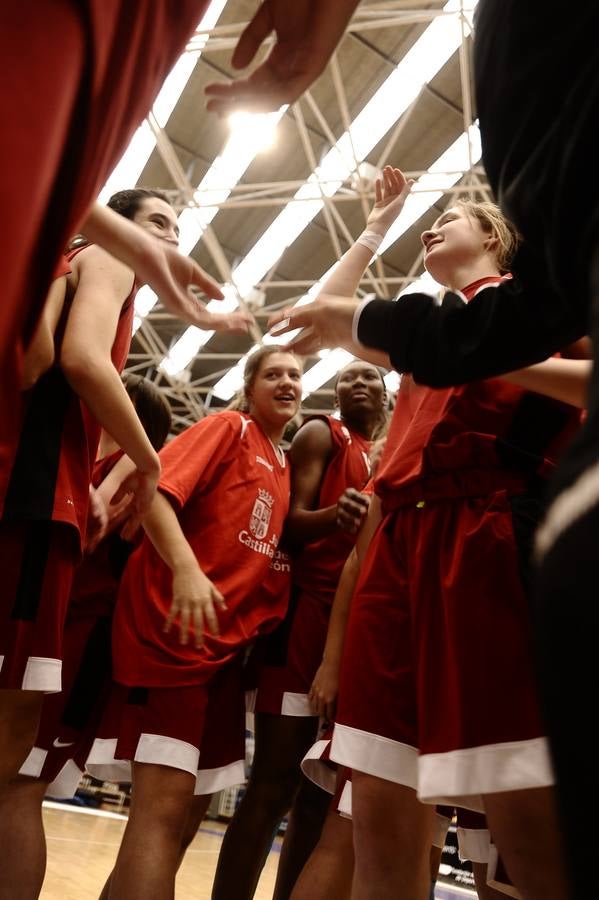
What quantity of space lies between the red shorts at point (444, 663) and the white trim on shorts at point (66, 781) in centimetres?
126

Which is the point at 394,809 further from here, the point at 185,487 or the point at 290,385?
the point at 290,385

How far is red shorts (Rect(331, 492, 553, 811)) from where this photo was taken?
51.6 inches

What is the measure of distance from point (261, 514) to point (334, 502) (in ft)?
1.32

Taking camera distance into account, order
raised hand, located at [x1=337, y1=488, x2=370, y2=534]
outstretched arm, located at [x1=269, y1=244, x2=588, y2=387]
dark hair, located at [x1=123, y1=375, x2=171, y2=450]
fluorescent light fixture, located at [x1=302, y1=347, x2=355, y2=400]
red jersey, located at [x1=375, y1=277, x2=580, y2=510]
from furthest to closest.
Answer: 1. fluorescent light fixture, located at [x1=302, y1=347, x2=355, y2=400]
2. dark hair, located at [x1=123, y1=375, x2=171, y2=450]
3. raised hand, located at [x1=337, y1=488, x2=370, y2=534]
4. red jersey, located at [x1=375, y1=277, x2=580, y2=510]
5. outstretched arm, located at [x1=269, y1=244, x2=588, y2=387]

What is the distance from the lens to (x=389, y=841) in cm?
144

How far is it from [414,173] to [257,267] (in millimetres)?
2911

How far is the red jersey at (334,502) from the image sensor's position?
8.69ft

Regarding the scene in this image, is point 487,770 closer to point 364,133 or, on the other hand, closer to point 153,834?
point 153,834

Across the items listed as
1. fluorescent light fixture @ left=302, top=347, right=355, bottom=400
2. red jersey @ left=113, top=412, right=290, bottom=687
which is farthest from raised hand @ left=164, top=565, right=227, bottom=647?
fluorescent light fixture @ left=302, top=347, right=355, bottom=400

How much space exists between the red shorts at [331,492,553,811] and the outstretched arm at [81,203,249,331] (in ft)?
2.29

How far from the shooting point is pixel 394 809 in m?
1.46

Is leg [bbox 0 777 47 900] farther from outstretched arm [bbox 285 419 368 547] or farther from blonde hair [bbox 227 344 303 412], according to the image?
blonde hair [bbox 227 344 303 412]

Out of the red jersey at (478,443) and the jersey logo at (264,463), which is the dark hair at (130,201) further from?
the red jersey at (478,443)

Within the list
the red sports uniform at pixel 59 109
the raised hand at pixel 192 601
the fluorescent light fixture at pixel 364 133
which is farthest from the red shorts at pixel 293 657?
the fluorescent light fixture at pixel 364 133
